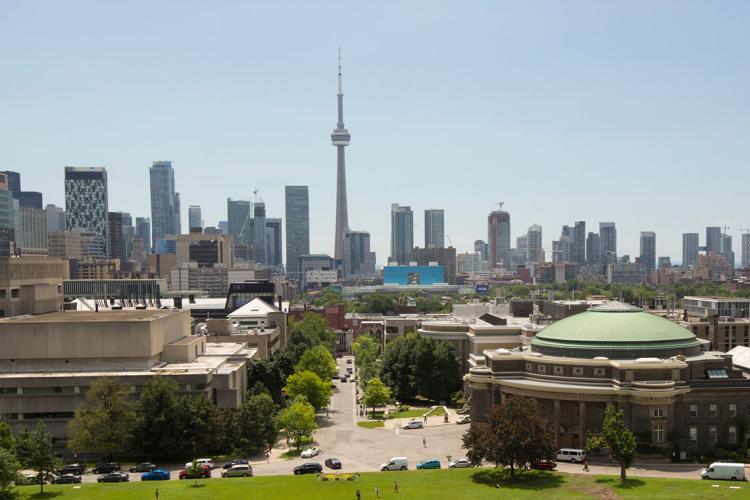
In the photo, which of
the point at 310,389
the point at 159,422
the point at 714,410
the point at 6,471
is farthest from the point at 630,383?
the point at 6,471

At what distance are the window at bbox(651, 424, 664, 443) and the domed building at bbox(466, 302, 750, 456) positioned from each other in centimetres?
11

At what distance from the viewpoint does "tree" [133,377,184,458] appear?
8839cm

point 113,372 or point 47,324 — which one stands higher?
point 47,324

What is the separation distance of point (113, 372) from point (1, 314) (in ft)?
72.9

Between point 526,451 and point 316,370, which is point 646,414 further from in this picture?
point 316,370

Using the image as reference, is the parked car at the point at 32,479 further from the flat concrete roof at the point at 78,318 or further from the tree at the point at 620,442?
the tree at the point at 620,442

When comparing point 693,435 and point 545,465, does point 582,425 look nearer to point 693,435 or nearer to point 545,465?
point 545,465

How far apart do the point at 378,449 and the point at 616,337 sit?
3139 centimetres

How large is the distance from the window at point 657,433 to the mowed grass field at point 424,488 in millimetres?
12102

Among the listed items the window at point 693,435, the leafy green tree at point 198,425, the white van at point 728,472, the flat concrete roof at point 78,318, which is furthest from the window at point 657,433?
the flat concrete roof at point 78,318

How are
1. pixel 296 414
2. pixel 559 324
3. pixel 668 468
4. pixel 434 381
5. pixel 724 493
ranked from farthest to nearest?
pixel 434 381 → pixel 559 324 → pixel 296 414 → pixel 668 468 → pixel 724 493

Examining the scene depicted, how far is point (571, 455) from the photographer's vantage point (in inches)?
3354

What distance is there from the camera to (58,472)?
78.9m

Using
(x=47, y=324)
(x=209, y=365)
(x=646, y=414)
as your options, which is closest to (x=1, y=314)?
(x=47, y=324)
